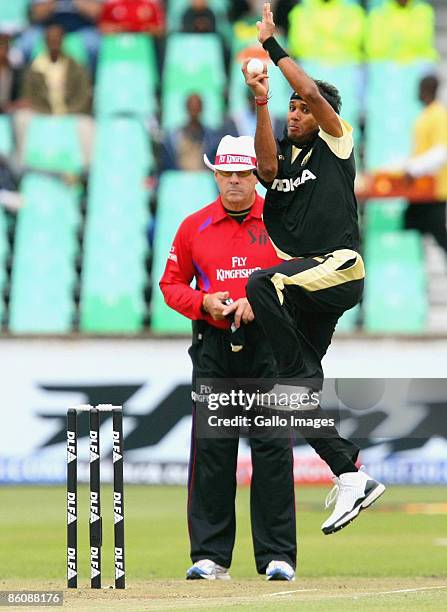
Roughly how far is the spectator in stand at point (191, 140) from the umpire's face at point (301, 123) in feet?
26.5

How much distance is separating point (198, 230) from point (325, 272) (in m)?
1.33

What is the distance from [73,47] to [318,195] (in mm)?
10595

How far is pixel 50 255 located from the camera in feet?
54.4

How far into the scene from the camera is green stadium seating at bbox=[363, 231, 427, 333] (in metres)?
16.0

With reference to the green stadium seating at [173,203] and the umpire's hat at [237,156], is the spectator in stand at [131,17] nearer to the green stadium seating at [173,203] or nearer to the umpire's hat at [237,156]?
the green stadium seating at [173,203]

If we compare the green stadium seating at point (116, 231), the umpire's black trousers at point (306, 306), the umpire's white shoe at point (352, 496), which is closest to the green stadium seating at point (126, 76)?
the green stadium seating at point (116, 231)

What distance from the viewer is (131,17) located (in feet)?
60.0

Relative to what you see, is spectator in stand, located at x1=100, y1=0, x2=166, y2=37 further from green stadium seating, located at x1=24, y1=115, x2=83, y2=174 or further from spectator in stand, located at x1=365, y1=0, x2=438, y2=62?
spectator in stand, located at x1=365, y1=0, x2=438, y2=62

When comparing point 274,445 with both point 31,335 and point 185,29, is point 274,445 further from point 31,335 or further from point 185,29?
point 185,29

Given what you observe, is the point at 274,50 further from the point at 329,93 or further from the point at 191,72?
the point at 191,72

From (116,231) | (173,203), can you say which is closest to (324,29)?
(173,203)

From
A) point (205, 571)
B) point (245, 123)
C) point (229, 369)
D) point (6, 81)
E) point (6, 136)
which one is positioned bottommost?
point (205, 571)

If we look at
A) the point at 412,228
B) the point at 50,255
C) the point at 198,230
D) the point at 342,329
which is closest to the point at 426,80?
the point at 412,228

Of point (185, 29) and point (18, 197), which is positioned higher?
point (185, 29)
